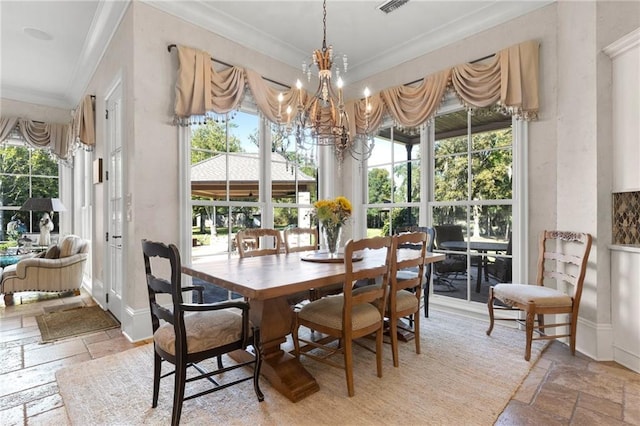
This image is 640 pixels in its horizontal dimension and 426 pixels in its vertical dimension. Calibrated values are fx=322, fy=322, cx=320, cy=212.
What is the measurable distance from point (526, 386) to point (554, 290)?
939 mm

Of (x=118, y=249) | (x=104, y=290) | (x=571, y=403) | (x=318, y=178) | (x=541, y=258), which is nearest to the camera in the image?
(x=571, y=403)

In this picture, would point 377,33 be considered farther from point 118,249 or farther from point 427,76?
point 118,249

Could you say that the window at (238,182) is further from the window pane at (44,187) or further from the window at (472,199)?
the window pane at (44,187)

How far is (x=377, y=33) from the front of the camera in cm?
360

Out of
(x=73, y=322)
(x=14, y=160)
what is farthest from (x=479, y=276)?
(x=14, y=160)

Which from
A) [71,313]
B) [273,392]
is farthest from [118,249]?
[273,392]

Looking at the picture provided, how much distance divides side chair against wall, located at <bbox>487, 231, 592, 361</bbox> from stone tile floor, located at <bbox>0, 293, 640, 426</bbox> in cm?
21

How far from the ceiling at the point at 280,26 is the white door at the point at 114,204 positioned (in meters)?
0.76

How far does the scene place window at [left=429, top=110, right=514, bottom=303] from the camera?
10.7 feet

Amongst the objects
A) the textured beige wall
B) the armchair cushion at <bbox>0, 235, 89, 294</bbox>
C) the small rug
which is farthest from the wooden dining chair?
the textured beige wall

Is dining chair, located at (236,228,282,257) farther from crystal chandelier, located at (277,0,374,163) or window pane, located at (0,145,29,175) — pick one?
window pane, located at (0,145,29,175)

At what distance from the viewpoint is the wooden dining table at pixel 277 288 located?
5.76 ft

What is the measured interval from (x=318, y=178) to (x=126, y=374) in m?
3.22

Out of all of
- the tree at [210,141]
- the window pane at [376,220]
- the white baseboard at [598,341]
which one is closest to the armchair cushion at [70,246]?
the tree at [210,141]
